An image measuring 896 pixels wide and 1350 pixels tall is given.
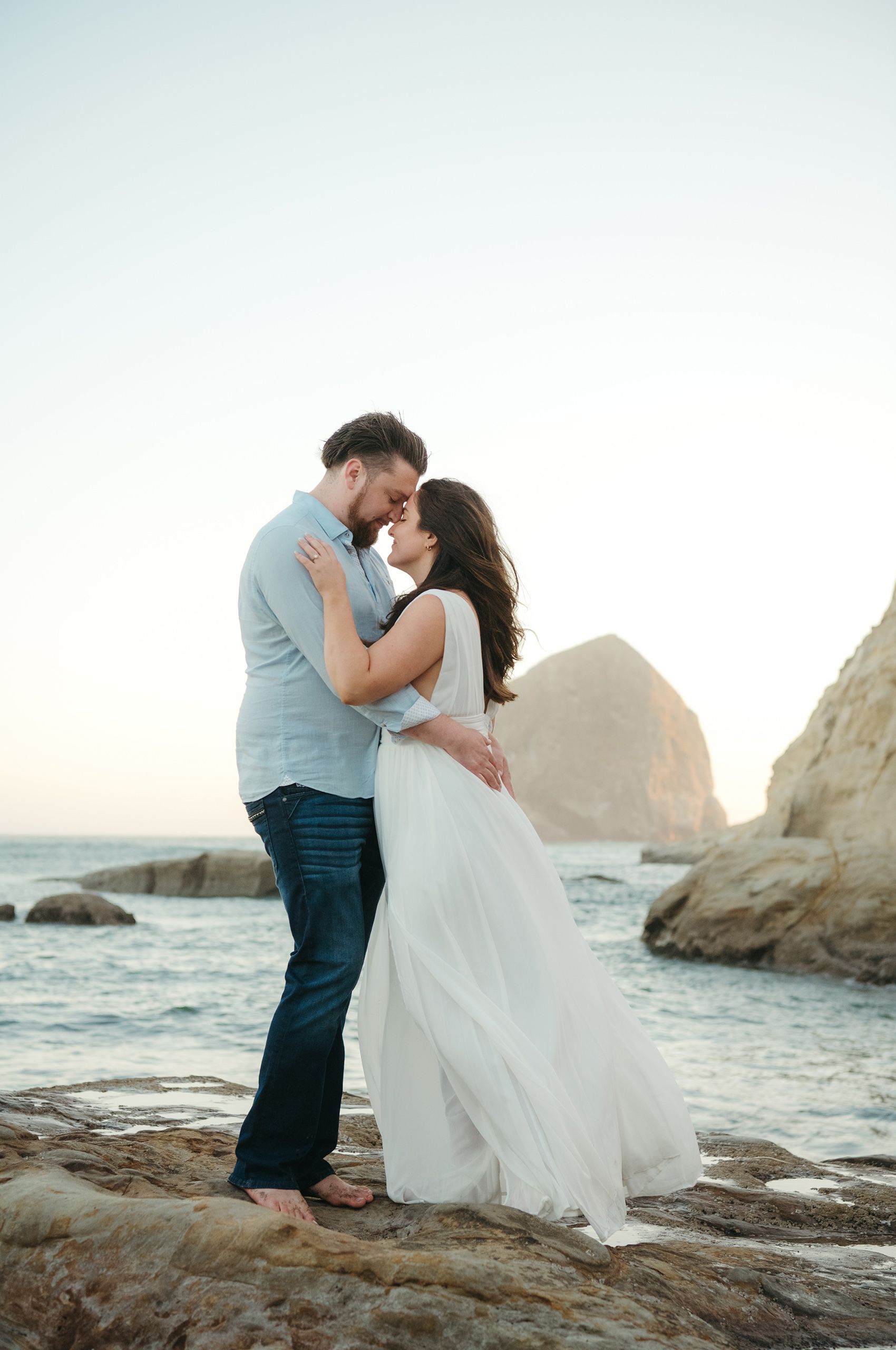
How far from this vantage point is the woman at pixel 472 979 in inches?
111

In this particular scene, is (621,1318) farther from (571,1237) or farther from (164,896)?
(164,896)

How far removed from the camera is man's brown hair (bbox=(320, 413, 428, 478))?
3.20 m

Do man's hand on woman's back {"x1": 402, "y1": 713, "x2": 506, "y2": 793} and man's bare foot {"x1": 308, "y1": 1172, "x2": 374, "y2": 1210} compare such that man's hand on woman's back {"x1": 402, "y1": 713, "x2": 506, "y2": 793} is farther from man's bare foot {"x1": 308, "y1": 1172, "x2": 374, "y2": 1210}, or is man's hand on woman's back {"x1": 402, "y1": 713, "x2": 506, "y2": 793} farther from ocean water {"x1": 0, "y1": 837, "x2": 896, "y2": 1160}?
ocean water {"x1": 0, "y1": 837, "x2": 896, "y2": 1160}

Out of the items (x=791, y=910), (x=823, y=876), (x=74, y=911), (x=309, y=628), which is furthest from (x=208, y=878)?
(x=309, y=628)

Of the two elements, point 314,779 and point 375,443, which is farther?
point 375,443

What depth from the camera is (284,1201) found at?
2752mm

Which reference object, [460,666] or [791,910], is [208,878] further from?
[460,666]

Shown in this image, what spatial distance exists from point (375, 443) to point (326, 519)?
0.29m

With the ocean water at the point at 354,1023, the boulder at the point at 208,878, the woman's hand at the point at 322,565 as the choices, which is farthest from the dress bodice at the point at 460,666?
the boulder at the point at 208,878

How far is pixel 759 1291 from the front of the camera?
Result: 234 centimetres

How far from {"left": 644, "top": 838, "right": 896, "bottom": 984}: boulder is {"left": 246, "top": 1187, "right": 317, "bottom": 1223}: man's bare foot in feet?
32.3

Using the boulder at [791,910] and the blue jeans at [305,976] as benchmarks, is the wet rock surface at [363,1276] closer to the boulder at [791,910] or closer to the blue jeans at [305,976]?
the blue jeans at [305,976]

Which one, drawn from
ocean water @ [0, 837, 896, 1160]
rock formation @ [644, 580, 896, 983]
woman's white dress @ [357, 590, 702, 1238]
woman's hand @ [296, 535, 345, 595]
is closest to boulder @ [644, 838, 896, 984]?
rock formation @ [644, 580, 896, 983]

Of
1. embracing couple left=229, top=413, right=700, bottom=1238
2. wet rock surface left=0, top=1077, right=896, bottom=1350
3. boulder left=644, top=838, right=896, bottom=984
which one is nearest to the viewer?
wet rock surface left=0, top=1077, right=896, bottom=1350
